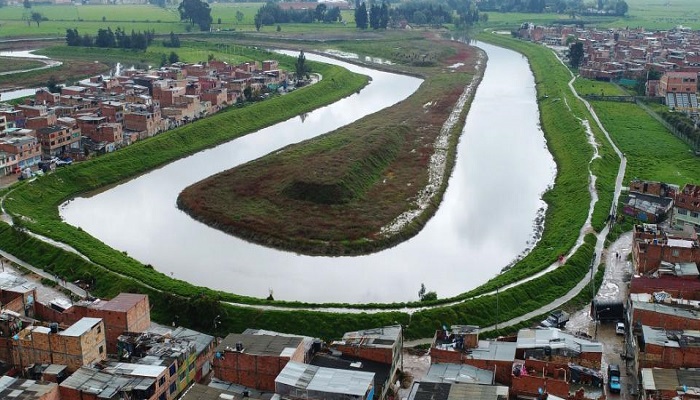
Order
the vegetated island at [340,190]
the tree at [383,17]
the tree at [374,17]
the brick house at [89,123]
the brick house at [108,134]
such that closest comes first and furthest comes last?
the vegetated island at [340,190] → the brick house at [108,134] → the brick house at [89,123] → the tree at [383,17] → the tree at [374,17]

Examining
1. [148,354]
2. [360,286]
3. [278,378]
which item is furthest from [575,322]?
[148,354]

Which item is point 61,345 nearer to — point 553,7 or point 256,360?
point 256,360

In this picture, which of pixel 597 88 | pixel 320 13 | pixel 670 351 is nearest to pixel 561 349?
pixel 670 351

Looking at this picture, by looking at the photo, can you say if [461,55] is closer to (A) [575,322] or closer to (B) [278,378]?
(A) [575,322]

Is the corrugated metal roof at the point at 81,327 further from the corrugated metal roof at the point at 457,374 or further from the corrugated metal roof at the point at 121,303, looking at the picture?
the corrugated metal roof at the point at 457,374

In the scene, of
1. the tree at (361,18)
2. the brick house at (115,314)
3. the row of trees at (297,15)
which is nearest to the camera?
the brick house at (115,314)

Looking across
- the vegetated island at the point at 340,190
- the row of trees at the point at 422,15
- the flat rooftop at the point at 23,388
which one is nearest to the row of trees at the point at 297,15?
the row of trees at the point at 422,15
